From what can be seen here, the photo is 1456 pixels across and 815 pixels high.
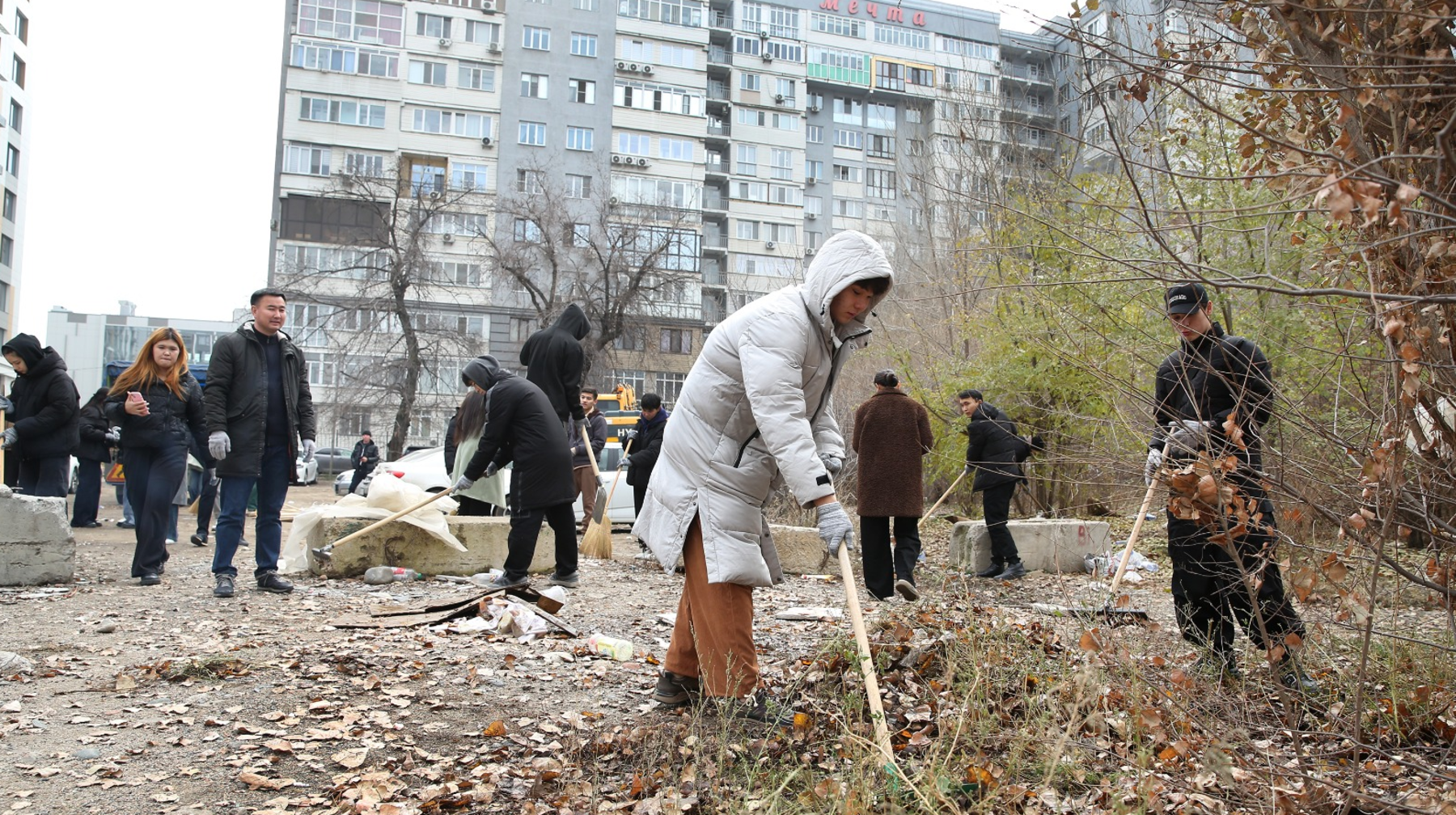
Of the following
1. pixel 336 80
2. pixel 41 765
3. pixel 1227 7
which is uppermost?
pixel 336 80

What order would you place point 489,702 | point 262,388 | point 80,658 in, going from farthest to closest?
point 262,388, point 80,658, point 489,702

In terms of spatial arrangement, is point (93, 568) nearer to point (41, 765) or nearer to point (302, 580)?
point (302, 580)

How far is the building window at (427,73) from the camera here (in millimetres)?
48219

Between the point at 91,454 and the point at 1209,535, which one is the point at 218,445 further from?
the point at 91,454

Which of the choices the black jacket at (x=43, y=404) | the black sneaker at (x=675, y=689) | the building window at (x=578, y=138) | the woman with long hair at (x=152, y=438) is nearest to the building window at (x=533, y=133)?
the building window at (x=578, y=138)

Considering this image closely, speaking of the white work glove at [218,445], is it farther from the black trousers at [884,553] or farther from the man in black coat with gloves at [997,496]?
the man in black coat with gloves at [997,496]

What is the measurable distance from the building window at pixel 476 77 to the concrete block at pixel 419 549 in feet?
148

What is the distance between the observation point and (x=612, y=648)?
5215 millimetres

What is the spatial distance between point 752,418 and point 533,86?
49846mm

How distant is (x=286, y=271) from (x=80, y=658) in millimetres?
38527

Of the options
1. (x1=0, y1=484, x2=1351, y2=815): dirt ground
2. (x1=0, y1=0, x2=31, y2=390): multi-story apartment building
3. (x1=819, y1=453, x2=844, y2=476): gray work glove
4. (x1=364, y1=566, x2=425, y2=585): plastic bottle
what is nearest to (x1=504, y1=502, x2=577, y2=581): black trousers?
(x1=0, y1=484, x2=1351, y2=815): dirt ground

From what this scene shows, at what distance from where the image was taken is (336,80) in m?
46.9

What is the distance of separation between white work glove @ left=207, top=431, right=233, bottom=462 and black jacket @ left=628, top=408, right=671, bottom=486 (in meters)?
4.26

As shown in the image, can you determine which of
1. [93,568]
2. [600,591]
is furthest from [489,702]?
[93,568]
